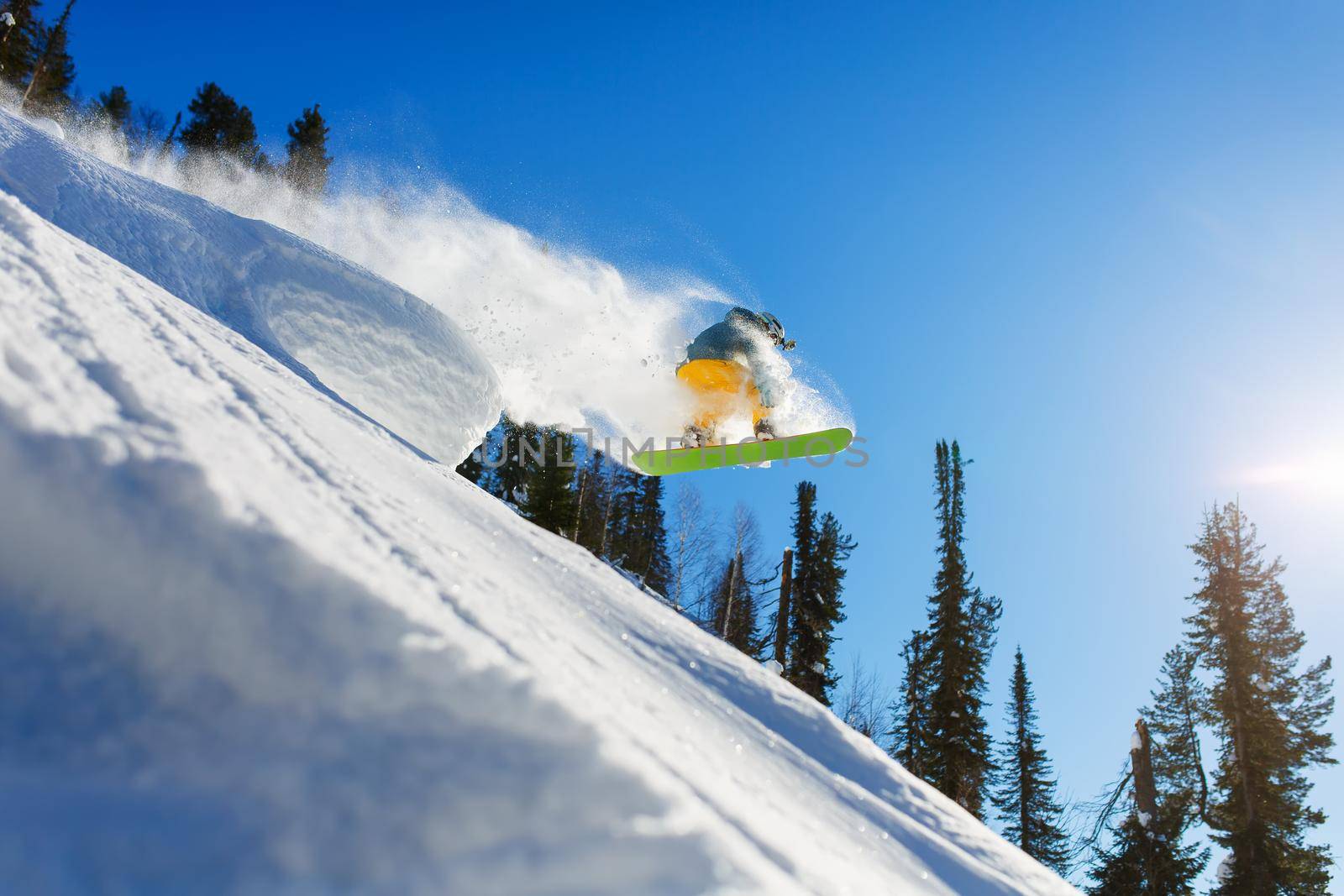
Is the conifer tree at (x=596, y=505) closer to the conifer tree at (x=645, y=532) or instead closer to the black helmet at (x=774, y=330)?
the conifer tree at (x=645, y=532)

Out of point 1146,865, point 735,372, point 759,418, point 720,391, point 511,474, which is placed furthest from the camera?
point 511,474

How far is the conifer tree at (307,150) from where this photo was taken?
30.2 meters

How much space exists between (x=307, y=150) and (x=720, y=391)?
29488 millimetres

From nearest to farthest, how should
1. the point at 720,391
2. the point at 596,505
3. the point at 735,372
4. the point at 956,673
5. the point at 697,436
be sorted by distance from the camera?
the point at 735,372 → the point at 720,391 → the point at 697,436 → the point at 956,673 → the point at 596,505

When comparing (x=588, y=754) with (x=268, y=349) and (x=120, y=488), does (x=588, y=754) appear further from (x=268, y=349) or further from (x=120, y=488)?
(x=268, y=349)

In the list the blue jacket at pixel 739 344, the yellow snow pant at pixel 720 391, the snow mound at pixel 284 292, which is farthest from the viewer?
the yellow snow pant at pixel 720 391

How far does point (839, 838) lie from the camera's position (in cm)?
133

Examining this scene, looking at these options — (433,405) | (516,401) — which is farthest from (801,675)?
(433,405)

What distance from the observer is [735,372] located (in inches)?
332

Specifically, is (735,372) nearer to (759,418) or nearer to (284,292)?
(759,418)

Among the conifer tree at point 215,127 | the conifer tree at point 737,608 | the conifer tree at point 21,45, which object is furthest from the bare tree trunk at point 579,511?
the conifer tree at point 21,45

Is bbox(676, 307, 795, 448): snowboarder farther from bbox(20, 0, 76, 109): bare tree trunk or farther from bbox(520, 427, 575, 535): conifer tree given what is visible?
bbox(20, 0, 76, 109): bare tree trunk

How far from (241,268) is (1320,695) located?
21.1 metres

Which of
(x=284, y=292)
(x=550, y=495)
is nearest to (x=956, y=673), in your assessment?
(x=550, y=495)
